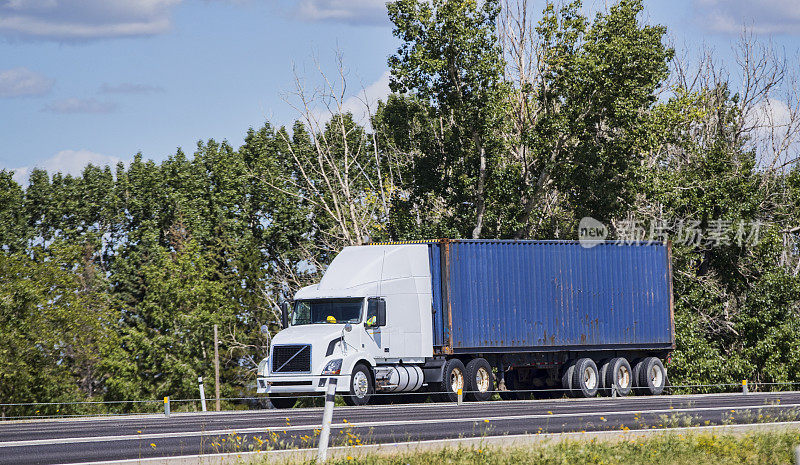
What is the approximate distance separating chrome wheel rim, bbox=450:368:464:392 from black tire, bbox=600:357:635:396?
16.6 ft

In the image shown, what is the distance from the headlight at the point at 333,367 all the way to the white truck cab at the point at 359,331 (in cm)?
2

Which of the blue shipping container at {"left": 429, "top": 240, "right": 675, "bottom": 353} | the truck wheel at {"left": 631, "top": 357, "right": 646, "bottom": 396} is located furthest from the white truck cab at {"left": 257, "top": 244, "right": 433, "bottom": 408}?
the truck wheel at {"left": 631, "top": 357, "right": 646, "bottom": 396}

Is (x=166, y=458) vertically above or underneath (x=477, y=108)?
underneath

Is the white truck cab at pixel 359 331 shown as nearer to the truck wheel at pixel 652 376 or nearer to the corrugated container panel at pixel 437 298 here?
the corrugated container panel at pixel 437 298

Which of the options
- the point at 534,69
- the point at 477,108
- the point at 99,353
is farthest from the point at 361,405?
the point at 99,353

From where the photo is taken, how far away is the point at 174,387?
2419 inches

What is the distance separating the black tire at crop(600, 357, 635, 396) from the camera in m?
29.4

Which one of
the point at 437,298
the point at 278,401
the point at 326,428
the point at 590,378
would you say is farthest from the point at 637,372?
the point at 326,428

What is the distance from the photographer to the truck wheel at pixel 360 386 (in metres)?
24.2

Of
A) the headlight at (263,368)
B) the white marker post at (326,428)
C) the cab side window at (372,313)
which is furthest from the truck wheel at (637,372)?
the white marker post at (326,428)

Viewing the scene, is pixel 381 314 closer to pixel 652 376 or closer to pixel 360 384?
pixel 360 384

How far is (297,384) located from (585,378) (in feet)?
28.8

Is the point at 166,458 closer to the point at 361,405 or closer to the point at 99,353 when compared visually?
the point at 361,405

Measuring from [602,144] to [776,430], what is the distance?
25255 mm
